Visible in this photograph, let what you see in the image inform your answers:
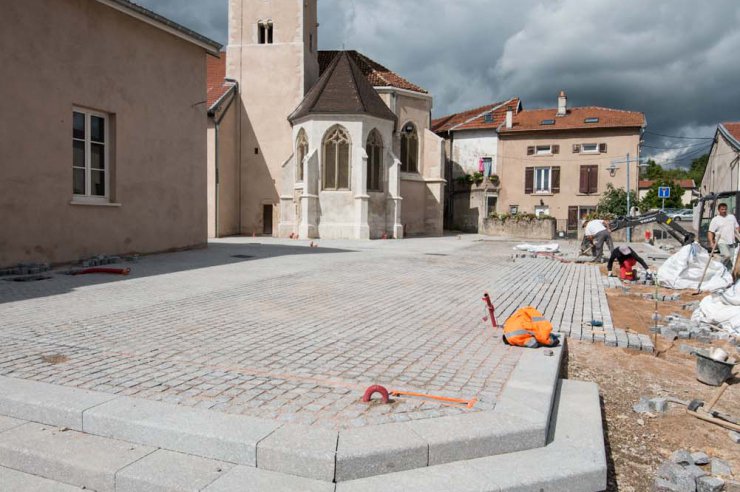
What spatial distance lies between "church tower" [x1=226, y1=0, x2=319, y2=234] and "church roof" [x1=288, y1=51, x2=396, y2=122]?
125cm

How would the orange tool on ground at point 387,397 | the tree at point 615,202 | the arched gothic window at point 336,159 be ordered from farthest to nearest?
the tree at point 615,202 → the arched gothic window at point 336,159 → the orange tool on ground at point 387,397

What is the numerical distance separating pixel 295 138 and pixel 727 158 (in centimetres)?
2556

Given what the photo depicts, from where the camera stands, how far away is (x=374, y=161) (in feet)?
90.1

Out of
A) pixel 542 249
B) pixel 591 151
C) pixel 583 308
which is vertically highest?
pixel 591 151

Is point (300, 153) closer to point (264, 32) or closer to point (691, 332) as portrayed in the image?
point (264, 32)

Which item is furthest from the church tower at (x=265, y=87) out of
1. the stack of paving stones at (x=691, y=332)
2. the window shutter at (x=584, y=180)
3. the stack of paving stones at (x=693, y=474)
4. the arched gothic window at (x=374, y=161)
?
the stack of paving stones at (x=693, y=474)

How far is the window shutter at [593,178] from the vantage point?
129 ft

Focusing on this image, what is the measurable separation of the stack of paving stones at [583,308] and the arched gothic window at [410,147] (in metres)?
19.4

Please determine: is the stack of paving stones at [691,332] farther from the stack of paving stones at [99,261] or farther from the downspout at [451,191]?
the downspout at [451,191]

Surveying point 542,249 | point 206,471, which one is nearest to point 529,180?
point 542,249

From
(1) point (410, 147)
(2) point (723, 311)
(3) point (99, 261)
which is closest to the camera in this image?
(2) point (723, 311)

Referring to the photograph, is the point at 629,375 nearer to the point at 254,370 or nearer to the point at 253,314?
the point at 254,370

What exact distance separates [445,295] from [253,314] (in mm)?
3418

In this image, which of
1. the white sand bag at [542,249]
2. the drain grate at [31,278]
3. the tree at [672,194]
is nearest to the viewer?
the drain grate at [31,278]
